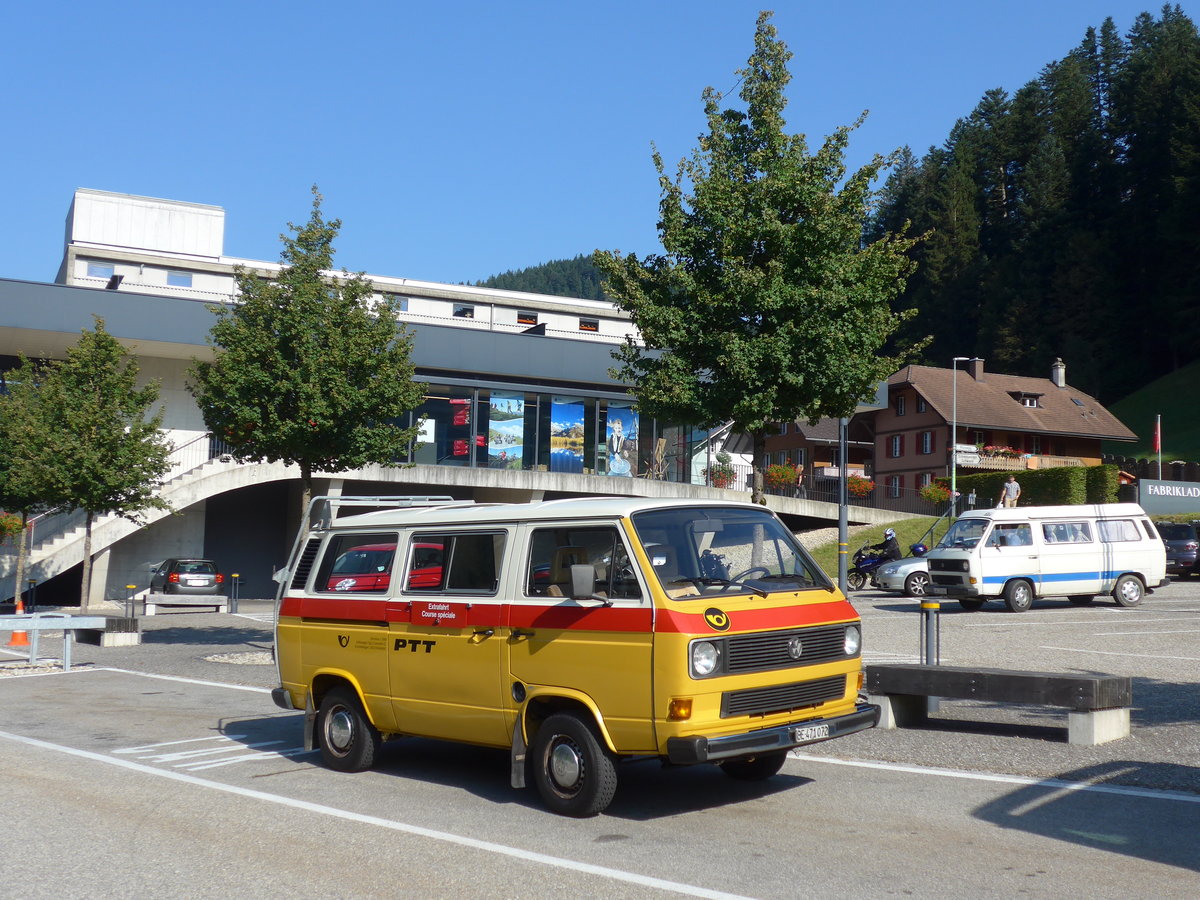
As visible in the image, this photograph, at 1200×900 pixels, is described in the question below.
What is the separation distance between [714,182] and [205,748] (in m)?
9.23

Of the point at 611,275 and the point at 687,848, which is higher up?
the point at 611,275

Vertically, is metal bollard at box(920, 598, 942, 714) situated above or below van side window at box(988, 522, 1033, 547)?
below

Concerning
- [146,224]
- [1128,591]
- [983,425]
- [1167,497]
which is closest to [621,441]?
[1128,591]

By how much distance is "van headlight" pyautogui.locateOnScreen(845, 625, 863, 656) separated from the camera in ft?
26.7

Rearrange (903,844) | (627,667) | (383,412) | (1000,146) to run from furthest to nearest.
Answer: (1000,146) < (383,412) < (627,667) < (903,844)

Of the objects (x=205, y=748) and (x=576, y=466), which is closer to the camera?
(x=205, y=748)

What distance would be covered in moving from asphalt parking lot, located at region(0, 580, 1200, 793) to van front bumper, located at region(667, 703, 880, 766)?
165 cm

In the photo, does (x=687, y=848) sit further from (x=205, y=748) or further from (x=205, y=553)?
(x=205, y=553)

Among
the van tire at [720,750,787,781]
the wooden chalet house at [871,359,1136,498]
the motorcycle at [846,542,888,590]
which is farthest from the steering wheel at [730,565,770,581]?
the wooden chalet house at [871,359,1136,498]

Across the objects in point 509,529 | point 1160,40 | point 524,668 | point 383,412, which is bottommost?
point 524,668

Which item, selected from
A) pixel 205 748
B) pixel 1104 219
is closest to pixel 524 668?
pixel 205 748

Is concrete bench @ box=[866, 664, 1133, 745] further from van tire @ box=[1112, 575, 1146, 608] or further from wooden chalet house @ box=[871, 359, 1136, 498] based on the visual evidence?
wooden chalet house @ box=[871, 359, 1136, 498]

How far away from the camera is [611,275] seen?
16094 millimetres

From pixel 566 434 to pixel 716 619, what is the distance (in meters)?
34.5
